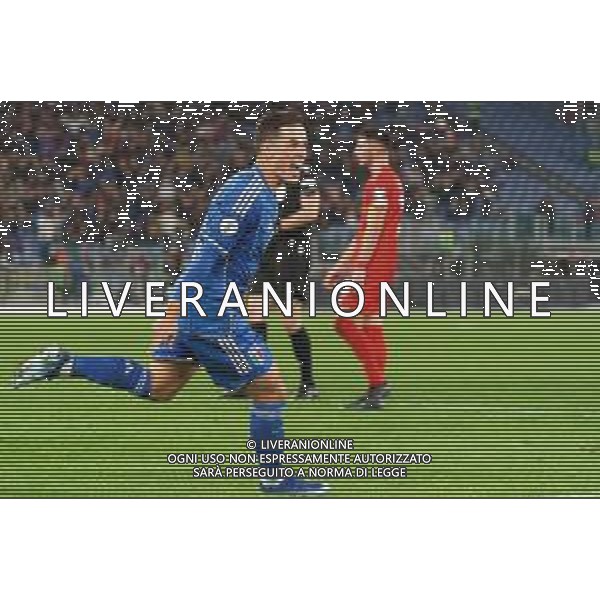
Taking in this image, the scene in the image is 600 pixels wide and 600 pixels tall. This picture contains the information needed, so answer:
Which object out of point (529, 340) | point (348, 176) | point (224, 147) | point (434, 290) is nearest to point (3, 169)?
point (224, 147)

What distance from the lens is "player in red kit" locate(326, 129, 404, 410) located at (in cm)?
947

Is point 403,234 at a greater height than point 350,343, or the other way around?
point 403,234

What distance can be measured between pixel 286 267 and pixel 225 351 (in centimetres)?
64

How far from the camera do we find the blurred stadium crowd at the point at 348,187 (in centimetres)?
948

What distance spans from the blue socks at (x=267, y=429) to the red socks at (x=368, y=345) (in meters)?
0.58

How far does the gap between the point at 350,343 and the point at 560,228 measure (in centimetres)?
147

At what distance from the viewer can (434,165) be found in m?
9.50

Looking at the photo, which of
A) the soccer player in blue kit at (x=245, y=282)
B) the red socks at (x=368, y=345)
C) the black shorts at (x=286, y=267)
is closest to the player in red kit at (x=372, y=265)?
the red socks at (x=368, y=345)

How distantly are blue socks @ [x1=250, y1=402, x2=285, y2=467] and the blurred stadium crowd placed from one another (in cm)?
88

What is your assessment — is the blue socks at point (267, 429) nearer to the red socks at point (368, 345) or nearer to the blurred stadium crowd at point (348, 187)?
the red socks at point (368, 345)

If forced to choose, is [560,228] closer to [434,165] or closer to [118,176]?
[434,165]

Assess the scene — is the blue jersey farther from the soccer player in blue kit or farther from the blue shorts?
the blue shorts

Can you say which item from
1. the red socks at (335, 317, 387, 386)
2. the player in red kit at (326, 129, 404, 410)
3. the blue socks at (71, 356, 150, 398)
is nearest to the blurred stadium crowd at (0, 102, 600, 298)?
the player in red kit at (326, 129, 404, 410)

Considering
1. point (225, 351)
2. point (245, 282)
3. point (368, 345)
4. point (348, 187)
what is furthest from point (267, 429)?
point (348, 187)
